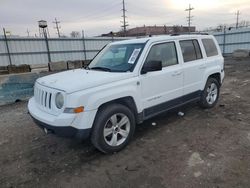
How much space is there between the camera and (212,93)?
5.69 m

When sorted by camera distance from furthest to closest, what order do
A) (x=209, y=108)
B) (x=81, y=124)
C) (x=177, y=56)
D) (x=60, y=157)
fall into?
(x=209, y=108) → (x=177, y=56) → (x=60, y=157) → (x=81, y=124)

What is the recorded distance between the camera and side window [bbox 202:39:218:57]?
5305 millimetres

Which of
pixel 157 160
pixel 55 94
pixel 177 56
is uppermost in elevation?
pixel 177 56

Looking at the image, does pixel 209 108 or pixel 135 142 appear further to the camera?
pixel 209 108

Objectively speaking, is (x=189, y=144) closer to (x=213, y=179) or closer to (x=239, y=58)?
(x=213, y=179)

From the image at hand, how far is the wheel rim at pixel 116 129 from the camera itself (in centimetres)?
354

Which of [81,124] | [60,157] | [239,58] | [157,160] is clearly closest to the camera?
[81,124]

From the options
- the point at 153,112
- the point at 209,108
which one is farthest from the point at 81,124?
the point at 209,108

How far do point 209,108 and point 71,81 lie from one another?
3957mm

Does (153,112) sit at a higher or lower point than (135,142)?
higher

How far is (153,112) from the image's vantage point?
13.6 feet

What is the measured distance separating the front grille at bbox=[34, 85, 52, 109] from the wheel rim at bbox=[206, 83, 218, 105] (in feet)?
13.1

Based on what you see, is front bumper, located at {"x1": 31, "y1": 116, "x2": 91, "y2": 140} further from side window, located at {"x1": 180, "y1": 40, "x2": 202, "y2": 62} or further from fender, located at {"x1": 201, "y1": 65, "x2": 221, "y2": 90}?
fender, located at {"x1": 201, "y1": 65, "x2": 221, "y2": 90}

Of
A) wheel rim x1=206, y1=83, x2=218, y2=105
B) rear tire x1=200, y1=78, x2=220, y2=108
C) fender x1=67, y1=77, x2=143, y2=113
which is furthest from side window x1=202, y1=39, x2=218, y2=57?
fender x1=67, y1=77, x2=143, y2=113
